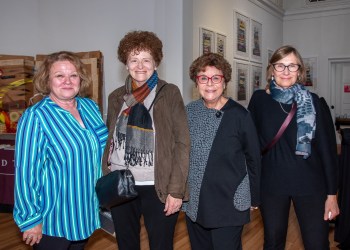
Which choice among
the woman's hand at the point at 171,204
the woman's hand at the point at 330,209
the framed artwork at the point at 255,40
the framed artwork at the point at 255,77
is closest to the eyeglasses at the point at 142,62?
the woman's hand at the point at 171,204

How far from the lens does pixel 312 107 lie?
1.90 meters

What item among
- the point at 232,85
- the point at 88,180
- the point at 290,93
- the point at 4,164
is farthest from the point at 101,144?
the point at 232,85

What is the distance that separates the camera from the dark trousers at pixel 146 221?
1.83 metres

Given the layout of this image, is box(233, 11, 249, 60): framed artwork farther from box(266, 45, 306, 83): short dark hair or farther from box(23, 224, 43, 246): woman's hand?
box(23, 224, 43, 246): woman's hand

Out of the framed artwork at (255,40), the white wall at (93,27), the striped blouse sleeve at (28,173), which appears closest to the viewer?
the striped blouse sleeve at (28,173)

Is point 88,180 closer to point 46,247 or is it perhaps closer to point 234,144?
point 46,247

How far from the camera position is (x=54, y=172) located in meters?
1.62

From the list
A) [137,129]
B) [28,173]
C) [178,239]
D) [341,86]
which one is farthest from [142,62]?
[341,86]

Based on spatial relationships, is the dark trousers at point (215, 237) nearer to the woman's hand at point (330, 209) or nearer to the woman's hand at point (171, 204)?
the woman's hand at point (171, 204)

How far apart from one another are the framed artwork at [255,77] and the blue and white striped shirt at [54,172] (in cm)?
574

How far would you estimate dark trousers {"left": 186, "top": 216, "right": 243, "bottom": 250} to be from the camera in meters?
1.80

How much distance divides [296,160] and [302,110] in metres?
0.27

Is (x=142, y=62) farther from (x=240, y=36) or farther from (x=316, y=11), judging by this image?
(x=316, y=11)

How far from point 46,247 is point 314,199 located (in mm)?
1392
